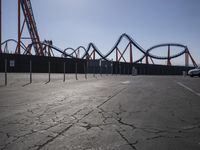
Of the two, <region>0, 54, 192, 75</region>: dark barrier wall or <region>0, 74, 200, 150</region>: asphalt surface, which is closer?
<region>0, 74, 200, 150</region>: asphalt surface

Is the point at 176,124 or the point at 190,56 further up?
the point at 190,56

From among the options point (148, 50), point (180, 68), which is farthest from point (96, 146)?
point (148, 50)

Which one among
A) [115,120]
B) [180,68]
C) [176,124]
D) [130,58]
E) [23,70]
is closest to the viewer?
[176,124]

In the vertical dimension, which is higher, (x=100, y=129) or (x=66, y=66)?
(x=66, y=66)

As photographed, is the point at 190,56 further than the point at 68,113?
Yes

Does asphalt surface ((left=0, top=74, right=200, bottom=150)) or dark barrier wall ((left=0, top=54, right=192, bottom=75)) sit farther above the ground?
dark barrier wall ((left=0, top=54, right=192, bottom=75))

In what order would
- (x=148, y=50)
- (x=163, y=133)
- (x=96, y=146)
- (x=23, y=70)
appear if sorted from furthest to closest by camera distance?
(x=148, y=50) < (x=23, y=70) < (x=163, y=133) < (x=96, y=146)

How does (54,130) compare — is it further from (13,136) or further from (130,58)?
(130,58)

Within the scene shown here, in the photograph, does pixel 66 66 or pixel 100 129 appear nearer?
pixel 100 129

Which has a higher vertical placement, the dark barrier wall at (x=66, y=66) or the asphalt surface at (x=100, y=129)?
the dark barrier wall at (x=66, y=66)

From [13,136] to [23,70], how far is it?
122ft

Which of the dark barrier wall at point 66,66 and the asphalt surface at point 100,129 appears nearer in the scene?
the asphalt surface at point 100,129

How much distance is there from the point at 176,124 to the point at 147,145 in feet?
5.36

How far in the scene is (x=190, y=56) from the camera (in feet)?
305
